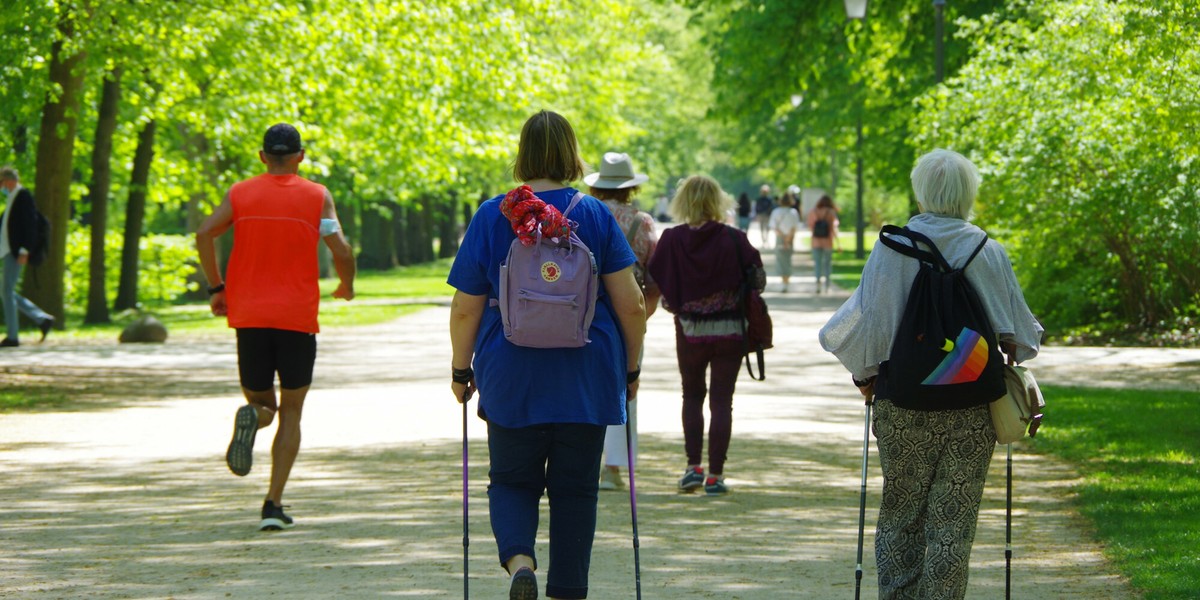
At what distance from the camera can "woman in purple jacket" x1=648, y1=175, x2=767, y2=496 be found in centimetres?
942

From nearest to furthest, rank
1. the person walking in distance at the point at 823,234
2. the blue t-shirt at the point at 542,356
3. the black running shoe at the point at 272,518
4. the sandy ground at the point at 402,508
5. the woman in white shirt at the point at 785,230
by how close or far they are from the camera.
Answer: the blue t-shirt at the point at 542,356
the sandy ground at the point at 402,508
the black running shoe at the point at 272,518
the person walking in distance at the point at 823,234
the woman in white shirt at the point at 785,230

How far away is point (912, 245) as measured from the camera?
5.70 metres

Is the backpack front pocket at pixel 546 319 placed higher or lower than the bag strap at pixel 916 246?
lower

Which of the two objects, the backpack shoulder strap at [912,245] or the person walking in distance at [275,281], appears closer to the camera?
the backpack shoulder strap at [912,245]

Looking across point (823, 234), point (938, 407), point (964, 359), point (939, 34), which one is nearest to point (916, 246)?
point (964, 359)

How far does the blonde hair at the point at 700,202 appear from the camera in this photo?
946 cm

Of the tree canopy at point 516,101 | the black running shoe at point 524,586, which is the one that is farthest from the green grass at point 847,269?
the black running shoe at point 524,586

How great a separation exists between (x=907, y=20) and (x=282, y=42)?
11671 millimetres

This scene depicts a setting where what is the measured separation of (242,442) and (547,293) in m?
3.38

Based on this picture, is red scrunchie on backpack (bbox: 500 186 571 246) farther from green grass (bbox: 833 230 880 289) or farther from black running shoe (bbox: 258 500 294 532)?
green grass (bbox: 833 230 880 289)

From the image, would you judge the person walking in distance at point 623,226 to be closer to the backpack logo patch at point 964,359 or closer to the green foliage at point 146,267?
the backpack logo patch at point 964,359

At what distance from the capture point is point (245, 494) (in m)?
9.54

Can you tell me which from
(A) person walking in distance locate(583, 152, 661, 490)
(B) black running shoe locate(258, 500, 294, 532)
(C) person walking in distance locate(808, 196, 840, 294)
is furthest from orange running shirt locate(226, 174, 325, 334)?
(C) person walking in distance locate(808, 196, 840, 294)

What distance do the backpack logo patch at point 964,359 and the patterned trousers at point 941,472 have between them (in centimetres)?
16
